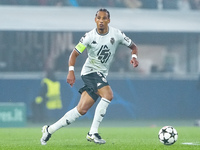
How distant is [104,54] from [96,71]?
0.89ft

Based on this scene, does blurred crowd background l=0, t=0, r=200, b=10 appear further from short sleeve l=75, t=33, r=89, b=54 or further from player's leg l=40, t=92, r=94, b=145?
player's leg l=40, t=92, r=94, b=145

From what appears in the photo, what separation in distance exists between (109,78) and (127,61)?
79 centimetres

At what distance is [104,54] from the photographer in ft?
34.2

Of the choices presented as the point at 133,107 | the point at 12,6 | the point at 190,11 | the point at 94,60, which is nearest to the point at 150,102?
the point at 133,107

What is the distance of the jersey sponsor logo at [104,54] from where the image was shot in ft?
34.1

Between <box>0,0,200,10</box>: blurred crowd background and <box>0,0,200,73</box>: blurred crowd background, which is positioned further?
<box>0,0,200,10</box>: blurred crowd background

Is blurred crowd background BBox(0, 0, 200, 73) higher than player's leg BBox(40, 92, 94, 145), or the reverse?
blurred crowd background BBox(0, 0, 200, 73)

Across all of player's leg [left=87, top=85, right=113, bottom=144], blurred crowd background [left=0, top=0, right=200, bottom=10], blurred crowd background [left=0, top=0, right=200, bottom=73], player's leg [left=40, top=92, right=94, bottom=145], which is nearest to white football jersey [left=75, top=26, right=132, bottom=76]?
player's leg [left=87, top=85, right=113, bottom=144]

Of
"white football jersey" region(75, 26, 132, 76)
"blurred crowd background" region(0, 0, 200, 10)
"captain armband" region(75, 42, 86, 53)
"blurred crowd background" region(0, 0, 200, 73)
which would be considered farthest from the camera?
"blurred crowd background" region(0, 0, 200, 10)

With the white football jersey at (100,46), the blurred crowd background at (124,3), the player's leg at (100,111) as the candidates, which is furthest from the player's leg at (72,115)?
the blurred crowd background at (124,3)

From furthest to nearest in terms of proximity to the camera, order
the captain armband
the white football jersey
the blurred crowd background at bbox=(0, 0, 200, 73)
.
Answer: the blurred crowd background at bbox=(0, 0, 200, 73) < the white football jersey < the captain armband

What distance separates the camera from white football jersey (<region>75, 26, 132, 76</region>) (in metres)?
10.3

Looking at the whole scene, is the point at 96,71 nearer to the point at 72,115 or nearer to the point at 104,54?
the point at 104,54

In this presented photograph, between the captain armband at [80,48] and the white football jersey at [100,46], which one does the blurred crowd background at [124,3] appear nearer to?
the white football jersey at [100,46]
